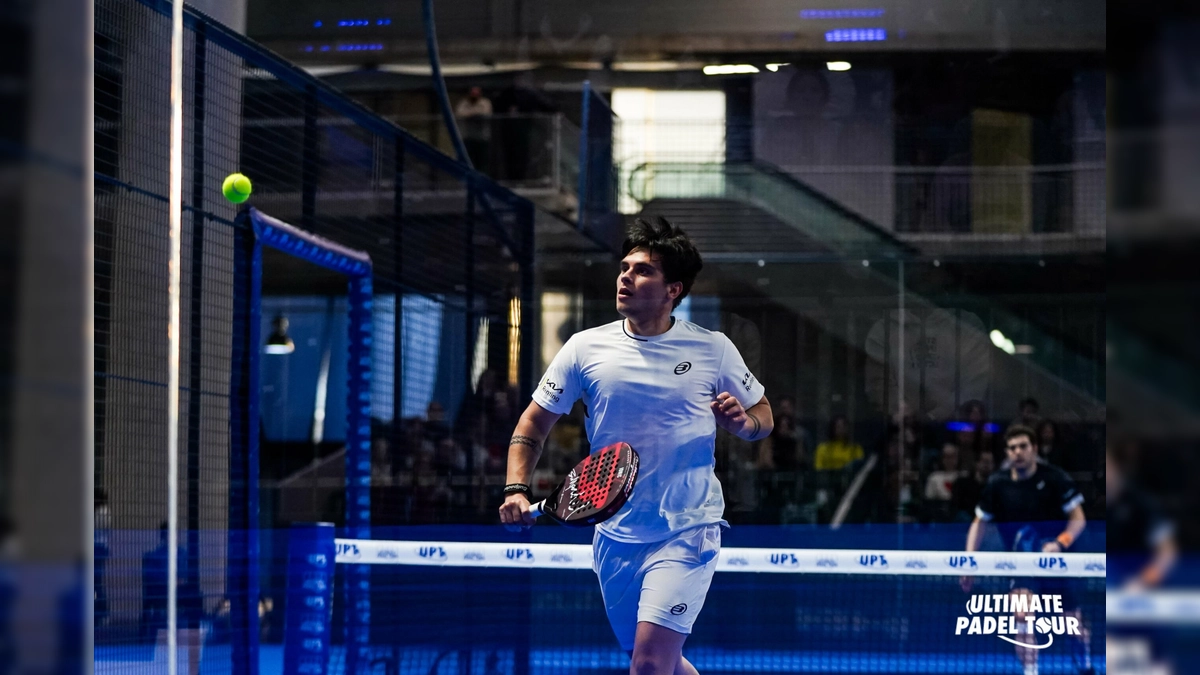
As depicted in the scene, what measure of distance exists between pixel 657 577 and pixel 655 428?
438 mm

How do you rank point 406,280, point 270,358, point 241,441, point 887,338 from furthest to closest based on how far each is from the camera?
point 270,358
point 887,338
point 406,280
point 241,441

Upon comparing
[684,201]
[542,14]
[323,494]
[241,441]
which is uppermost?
[542,14]

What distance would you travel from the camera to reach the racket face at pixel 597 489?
3676 millimetres

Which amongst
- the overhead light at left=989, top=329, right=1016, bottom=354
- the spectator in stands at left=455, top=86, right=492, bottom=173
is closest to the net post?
the spectator in stands at left=455, top=86, right=492, bottom=173

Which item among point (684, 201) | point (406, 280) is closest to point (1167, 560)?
point (406, 280)

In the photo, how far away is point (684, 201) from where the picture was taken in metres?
8.00

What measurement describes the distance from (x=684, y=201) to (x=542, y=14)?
2.37 meters

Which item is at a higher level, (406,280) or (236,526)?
(406,280)

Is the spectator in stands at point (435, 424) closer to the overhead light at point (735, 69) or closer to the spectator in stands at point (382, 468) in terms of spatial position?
the spectator in stands at point (382, 468)

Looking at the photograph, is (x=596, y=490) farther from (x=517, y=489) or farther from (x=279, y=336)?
(x=279, y=336)

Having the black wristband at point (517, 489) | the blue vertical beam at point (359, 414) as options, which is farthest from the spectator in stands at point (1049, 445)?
the black wristband at point (517, 489)

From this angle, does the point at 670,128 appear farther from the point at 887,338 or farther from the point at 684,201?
the point at 887,338

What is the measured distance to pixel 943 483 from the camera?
26.1 ft

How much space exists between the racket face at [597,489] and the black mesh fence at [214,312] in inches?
69.1
